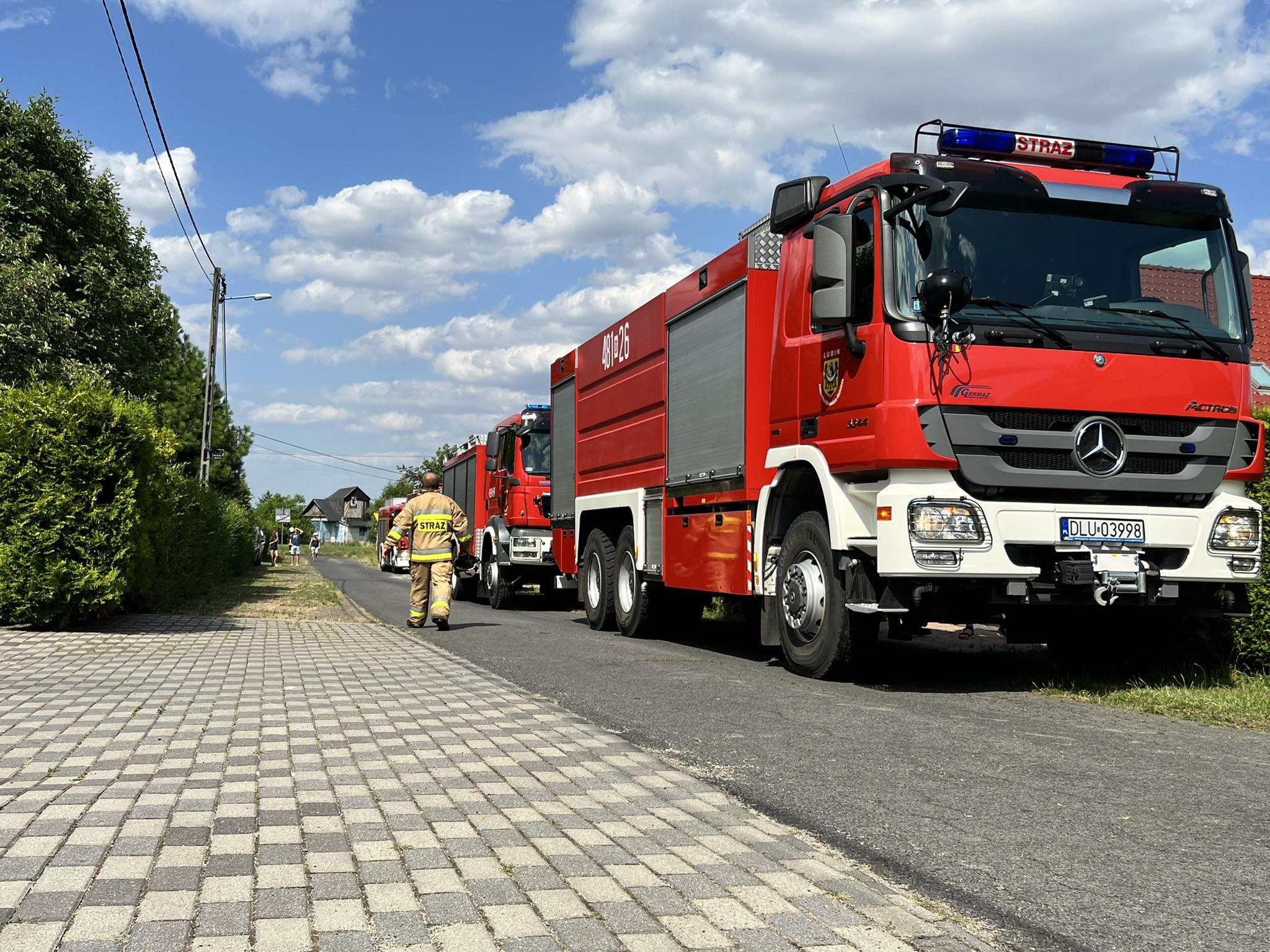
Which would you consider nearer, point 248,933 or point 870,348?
point 248,933

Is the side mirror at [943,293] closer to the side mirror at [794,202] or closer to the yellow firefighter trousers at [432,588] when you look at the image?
the side mirror at [794,202]

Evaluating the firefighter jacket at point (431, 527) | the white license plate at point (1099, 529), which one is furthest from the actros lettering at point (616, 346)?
the white license plate at point (1099, 529)

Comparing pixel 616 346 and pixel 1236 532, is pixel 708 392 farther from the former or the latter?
pixel 1236 532

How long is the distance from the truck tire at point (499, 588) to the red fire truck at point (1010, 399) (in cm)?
1067

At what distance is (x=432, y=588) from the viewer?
1375cm

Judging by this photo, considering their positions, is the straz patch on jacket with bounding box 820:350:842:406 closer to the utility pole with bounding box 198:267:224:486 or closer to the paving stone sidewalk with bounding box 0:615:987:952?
the paving stone sidewalk with bounding box 0:615:987:952

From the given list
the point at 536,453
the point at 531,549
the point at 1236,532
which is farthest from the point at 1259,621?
the point at 536,453

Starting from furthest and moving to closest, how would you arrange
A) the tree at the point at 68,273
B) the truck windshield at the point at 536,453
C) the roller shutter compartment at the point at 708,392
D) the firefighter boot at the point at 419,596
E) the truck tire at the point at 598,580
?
the tree at the point at 68,273, the truck windshield at the point at 536,453, the firefighter boot at the point at 419,596, the truck tire at the point at 598,580, the roller shutter compartment at the point at 708,392

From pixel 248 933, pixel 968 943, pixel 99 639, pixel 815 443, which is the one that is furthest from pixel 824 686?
pixel 99 639

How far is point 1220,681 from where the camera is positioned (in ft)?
26.1

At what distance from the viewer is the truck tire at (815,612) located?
7.87 meters

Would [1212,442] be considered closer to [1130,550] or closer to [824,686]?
[1130,550]

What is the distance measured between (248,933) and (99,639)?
29.2ft

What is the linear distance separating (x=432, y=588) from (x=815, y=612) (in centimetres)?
662
